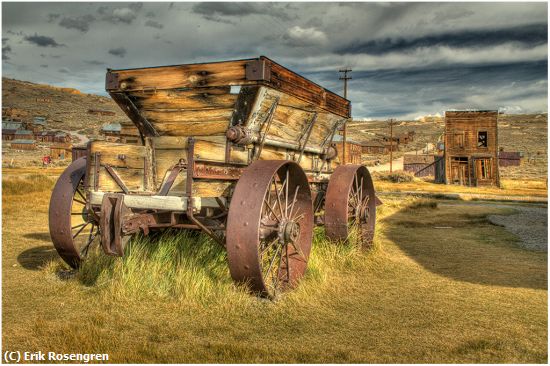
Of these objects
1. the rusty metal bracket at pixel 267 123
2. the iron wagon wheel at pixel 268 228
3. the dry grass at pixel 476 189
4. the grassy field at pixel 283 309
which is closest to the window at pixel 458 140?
the dry grass at pixel 476 189

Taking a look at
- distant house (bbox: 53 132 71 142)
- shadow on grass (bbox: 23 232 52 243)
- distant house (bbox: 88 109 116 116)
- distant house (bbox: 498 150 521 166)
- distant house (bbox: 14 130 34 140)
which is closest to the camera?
shadow on grass (bbox: 23 232 52 243)

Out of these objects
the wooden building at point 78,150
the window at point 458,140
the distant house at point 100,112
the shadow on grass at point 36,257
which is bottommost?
the shadow on grass at point 36,257

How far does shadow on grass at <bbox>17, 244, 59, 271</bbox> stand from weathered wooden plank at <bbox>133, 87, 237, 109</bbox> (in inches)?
109

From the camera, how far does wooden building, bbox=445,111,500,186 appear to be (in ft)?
100.0

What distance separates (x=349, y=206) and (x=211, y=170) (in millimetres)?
2993

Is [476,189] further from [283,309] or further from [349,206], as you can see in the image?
[283,309]

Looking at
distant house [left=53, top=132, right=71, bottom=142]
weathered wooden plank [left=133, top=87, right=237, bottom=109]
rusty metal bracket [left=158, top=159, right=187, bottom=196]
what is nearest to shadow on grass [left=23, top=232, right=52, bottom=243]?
weathered wooden plank [left=133, top=87, right=237, bottom=109]

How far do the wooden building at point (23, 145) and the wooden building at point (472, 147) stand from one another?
4925cm

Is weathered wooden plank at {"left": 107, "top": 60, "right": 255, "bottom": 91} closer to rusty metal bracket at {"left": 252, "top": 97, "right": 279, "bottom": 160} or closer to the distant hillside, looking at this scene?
rusty metal bracket at {"left": 252, "top": 97, "right": 279, "bottom": 160}

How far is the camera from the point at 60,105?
306ft

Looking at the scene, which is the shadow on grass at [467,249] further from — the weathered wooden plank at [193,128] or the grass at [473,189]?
the grass at [473,189]

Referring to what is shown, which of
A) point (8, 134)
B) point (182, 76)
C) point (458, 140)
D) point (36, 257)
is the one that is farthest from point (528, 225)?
point (8, 134)

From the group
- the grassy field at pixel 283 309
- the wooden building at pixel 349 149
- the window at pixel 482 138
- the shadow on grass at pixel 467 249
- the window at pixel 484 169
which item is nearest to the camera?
the grassy field at pixel 283 309

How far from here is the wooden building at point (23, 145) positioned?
182 feet
